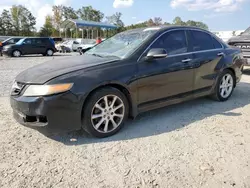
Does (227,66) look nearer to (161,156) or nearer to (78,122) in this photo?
(161,156)

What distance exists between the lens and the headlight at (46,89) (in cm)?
294

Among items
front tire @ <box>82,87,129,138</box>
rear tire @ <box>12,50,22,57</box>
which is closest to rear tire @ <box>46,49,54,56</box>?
rear tire @ <box>12,50,22,57</box>

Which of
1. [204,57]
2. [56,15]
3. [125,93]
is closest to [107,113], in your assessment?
[125,93]

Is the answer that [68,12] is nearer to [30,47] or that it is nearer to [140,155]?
[30,47]

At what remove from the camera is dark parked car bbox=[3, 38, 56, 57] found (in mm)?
18594

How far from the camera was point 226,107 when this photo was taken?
477 cm

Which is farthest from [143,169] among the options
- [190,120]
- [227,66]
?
[227,66]

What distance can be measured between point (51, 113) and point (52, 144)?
508 millimetres

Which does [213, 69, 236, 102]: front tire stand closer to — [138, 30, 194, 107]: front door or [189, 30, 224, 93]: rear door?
[189, 30, 224, 93]: rear door

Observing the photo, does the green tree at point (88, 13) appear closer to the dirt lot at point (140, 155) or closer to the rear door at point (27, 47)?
the rear door at point (27, 47)

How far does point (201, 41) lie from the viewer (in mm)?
4617

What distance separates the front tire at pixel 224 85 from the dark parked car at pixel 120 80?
5 cm

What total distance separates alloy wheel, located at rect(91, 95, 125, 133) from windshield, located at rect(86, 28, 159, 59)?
A: 0.71 metres

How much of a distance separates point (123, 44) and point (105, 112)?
132cm
